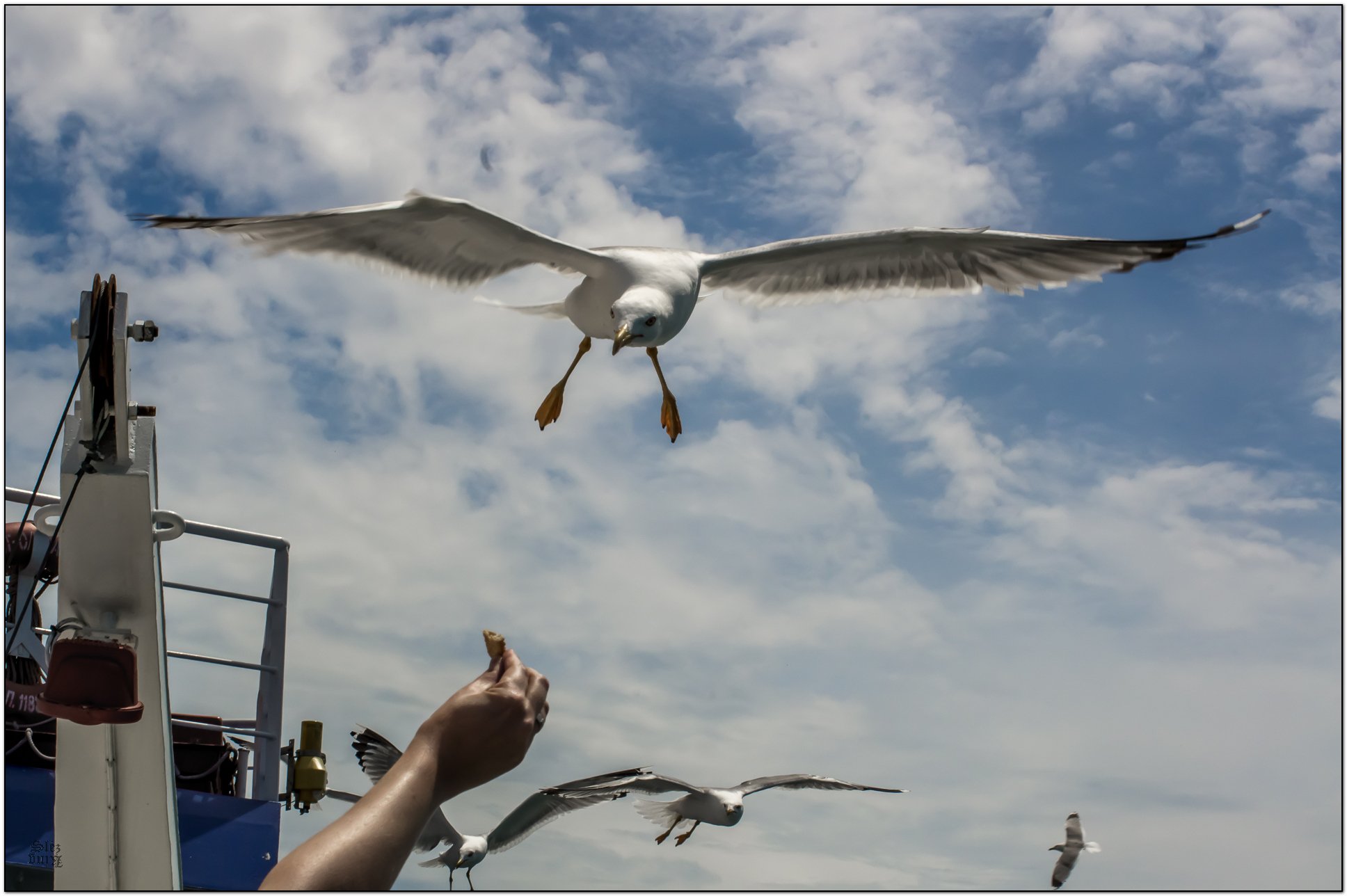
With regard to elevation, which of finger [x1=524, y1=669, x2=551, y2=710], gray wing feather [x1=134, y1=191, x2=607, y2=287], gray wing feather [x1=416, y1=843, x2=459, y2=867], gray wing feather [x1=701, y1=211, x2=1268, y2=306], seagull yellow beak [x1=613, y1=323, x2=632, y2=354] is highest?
gray wing feather [x1=701, y1=211, x2=1268, y2=306]

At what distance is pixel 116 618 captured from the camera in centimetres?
354

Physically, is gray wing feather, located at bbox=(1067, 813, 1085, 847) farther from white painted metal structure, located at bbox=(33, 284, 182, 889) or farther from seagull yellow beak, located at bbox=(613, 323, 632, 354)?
white painted metal structure, located at bbox=(33, 284, 182, 889)

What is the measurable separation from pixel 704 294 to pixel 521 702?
5.70 m

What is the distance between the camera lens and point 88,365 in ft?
10.9

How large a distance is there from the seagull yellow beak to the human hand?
345 cm

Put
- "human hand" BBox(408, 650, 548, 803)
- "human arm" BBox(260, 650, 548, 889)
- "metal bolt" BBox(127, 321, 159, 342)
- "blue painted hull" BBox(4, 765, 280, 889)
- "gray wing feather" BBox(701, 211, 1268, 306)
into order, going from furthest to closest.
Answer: "gray wing feather" BBox(701, 211, 1268, 306) < "blue painted hull" BBox(4, 765, 280, 889) < "metal bolt" BBox(127, 321, 159, 342) < "human hand" BBox(408, 650, 548, 803) < "human arm" BBox(260, 650, 548, 889)

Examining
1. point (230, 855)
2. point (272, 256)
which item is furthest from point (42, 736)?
point (272, 256)

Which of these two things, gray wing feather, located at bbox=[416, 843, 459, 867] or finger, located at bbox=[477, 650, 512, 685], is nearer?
finger, located at bbox=[477, 650, 512, 685]

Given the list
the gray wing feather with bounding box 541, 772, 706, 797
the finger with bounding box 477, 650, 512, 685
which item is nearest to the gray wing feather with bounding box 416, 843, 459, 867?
the gray wing feather with bounding box 541, 772, 706, 797

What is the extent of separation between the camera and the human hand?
7.45 feet

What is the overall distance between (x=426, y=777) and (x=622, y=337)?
A: 3.60 meters

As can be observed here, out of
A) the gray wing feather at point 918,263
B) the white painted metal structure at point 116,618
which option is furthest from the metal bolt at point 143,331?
the gray wing feather at point 918,263

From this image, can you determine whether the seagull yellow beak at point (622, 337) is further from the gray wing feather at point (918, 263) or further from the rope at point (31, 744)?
the rope at point (31, 744)

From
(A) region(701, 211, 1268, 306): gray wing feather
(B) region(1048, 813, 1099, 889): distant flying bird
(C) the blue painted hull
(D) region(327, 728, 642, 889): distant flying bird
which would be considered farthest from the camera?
(D) region(327, 728, 642, 889): distant flying bird
